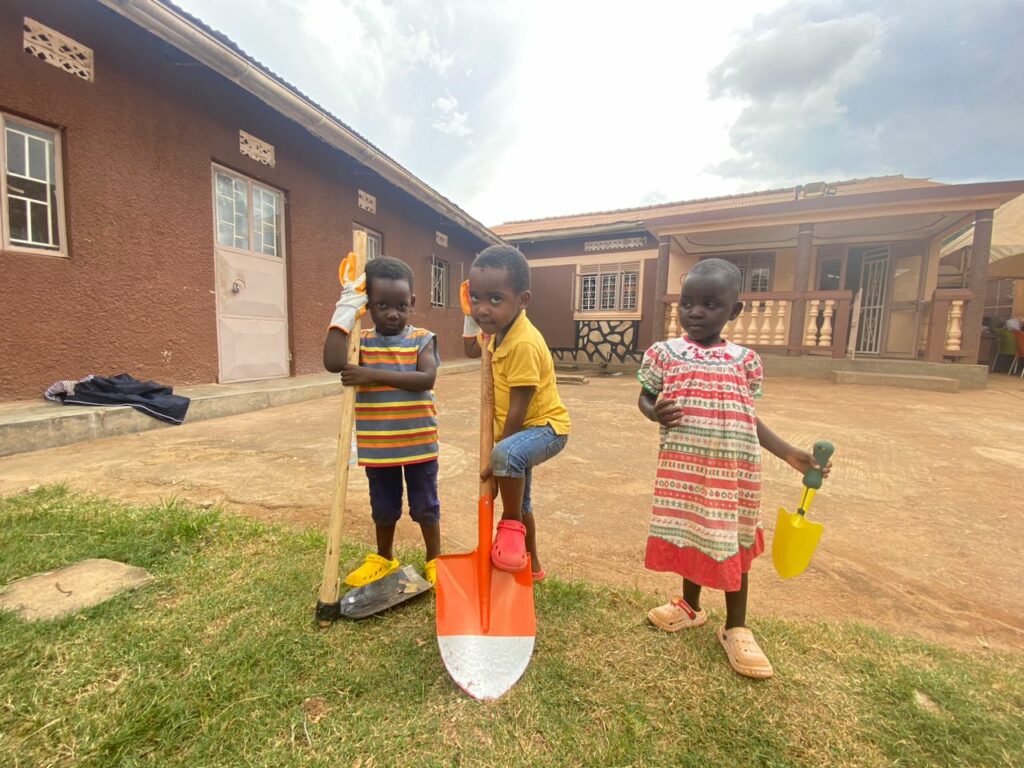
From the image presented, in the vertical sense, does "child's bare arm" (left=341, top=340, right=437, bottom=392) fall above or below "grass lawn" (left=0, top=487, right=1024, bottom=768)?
above

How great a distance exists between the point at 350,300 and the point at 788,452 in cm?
149

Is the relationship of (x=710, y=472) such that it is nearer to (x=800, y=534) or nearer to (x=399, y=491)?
(x=800, y=534)

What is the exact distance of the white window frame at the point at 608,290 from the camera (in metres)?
13.0

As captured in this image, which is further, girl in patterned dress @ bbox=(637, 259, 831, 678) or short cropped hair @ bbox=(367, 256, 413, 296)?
short cropped hair @ bbox=(367, 256, 413, 296)

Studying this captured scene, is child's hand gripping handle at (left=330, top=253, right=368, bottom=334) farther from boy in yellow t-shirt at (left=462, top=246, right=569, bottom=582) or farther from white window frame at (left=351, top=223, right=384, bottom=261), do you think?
white window frame at (left=351, top=223, right=384, bottom=261)

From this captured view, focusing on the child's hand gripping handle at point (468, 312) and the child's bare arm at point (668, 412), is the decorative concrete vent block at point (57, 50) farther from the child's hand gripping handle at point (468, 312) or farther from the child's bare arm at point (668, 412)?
the child's bare arm at point (668, 412)

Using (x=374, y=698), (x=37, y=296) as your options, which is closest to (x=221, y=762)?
(x=374, y=698)

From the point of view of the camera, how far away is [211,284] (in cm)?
574

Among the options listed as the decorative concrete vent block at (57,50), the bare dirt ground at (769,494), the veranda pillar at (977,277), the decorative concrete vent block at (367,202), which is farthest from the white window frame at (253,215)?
the veranda pillar at (977,277)

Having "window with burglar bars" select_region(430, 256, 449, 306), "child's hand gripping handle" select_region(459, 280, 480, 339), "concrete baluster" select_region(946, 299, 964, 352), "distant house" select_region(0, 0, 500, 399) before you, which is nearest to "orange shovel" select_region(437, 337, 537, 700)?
"child's hand gripping handle" select_region(459, 280, 480, 339)

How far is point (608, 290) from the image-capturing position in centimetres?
1349

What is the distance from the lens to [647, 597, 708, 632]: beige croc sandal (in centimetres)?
150

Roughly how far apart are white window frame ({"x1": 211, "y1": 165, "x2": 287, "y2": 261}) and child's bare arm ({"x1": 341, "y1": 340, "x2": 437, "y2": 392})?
5525 mm

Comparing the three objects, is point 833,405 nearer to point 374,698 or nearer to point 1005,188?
point 1005,188
